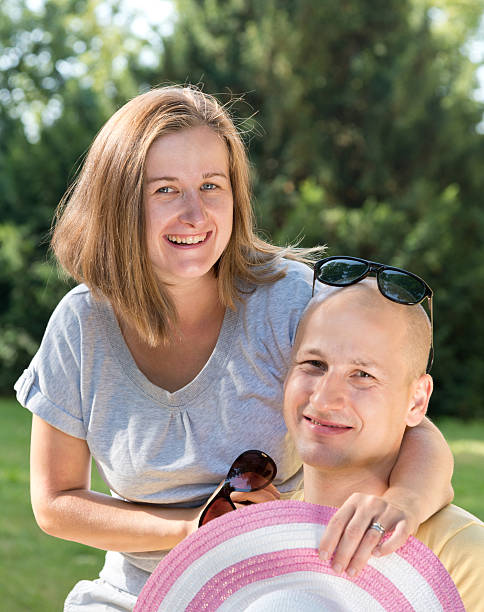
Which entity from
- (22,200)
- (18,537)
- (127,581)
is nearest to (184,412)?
(127,581)

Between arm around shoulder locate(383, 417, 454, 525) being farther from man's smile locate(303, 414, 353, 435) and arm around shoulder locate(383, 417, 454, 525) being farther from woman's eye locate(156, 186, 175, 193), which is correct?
woman's eye locate(156, 186, 175, 193)

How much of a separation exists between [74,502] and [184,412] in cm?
42

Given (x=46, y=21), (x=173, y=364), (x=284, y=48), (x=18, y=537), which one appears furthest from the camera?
(x=46, y=21)

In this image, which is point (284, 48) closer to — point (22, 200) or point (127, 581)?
point (22, 200)

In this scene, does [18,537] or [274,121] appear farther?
[274,121]

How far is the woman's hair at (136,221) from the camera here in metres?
2.28

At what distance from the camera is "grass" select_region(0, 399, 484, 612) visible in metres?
5.04

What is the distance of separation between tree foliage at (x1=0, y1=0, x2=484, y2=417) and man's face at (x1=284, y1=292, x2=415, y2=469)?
29.9ft

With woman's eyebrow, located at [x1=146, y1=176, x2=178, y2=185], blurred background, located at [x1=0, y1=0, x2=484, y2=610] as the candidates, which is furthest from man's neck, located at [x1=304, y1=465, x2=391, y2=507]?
blurred background, located at [x1=0, y1=0, x2=484, y2=610]

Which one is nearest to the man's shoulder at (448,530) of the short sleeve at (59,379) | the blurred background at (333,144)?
the short sleeve at (59,379)

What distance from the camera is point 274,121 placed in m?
11.8

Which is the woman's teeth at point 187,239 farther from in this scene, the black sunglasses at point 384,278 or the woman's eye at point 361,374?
the woman's eye at point 361,374

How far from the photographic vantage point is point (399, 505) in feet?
5.74

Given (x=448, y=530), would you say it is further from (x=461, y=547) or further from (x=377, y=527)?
(x=377, y=527)
